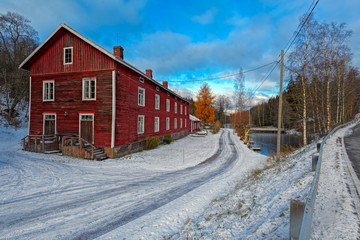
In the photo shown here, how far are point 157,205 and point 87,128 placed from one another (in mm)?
10763

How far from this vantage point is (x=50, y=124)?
1459 centimetres

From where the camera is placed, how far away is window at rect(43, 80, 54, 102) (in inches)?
575

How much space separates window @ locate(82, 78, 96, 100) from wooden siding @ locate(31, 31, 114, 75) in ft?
2.98

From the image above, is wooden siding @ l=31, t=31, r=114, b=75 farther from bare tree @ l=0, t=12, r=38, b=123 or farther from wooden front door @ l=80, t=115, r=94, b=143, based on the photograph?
bare tree @ l=0, t=12, r=38, b=123

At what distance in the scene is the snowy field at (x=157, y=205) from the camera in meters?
3.38

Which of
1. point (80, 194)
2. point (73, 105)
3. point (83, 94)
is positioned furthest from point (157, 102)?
point (80, 194)

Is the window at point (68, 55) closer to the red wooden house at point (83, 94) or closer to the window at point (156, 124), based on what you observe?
the red wooden house at point (83, 94)

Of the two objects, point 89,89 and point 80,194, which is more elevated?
point 89,89

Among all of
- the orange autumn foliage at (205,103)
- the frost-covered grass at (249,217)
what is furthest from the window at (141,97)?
the orange autumn foliage at (205,103)

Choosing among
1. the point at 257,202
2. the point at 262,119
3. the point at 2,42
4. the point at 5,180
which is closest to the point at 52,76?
the point at 5,180

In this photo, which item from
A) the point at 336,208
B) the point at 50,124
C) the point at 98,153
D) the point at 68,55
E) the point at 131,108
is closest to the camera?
the point at 336,208

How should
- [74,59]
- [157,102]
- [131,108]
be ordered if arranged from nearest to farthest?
[74,59]
[131,108]
[157,102]

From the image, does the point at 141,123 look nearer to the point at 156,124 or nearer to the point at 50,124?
the point at 156,124

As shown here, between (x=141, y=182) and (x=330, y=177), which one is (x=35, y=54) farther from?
(x=330, y=177)
